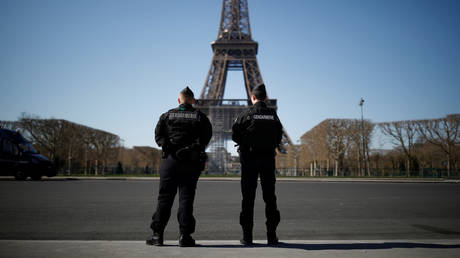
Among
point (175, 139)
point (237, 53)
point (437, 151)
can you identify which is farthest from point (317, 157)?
point (175, 139)

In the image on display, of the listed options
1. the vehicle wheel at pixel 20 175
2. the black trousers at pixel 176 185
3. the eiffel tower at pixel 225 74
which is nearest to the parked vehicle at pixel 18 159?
the vehicle wheel at pixel 20 175

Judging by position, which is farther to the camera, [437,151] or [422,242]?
[437,151]

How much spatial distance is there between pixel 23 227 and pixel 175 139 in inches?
107

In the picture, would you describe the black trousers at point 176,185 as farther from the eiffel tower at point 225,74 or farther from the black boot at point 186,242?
the eiffel tower at point 225,74

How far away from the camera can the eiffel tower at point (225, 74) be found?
44906mm

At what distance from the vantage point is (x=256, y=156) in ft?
10.8

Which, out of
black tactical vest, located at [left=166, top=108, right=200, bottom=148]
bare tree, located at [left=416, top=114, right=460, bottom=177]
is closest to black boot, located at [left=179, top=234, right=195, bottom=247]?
black tactical vest, located at [left=166, top=108, right=200, bottom=148]

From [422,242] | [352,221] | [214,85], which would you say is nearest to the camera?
[422,242]

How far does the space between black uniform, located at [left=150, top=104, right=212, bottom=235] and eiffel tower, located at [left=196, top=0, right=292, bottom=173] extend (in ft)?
132

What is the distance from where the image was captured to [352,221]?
476 centimetres

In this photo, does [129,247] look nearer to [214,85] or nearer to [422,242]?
[422,242]

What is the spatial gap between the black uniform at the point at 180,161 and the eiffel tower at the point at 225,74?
40.2 m

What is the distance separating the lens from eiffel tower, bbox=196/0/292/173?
4491 cm

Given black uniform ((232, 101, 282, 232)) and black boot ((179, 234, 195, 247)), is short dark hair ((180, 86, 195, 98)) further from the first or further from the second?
black boot ((179, 234, 195, 247))
